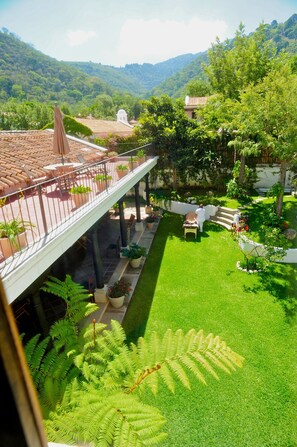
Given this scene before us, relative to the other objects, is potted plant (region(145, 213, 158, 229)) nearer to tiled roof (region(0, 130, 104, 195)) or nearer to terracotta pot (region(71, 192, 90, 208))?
tiled roof (region(0, 130, 104, 195))

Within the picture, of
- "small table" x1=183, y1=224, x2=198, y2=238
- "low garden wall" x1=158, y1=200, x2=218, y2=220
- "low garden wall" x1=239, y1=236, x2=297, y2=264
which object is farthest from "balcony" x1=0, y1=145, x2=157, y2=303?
"low garden wall" x1=158, y1=200, x2=218, y2=220

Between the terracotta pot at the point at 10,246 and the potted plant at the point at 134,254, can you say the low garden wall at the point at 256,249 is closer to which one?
the potted plant at the point at 134,254

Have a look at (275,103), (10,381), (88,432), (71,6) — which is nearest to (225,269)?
(275,103)

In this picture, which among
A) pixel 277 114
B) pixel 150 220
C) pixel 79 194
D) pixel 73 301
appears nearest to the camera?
pixel 73 301

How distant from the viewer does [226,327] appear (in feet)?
27.5

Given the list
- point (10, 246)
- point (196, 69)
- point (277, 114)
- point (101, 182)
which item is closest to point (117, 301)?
point (101, 182)

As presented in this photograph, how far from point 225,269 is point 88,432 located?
960cm

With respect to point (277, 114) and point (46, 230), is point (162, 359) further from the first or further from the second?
point (277, 114)

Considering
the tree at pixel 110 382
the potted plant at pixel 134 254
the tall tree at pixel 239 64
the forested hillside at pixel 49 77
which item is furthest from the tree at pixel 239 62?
the forested hillside at pixel 49 77

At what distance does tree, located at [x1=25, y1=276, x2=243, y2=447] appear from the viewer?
2.99 metres

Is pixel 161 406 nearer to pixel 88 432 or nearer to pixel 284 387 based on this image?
pixel 284 387

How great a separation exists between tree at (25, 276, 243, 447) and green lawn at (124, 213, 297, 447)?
2.76 meters

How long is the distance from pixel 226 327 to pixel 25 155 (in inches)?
403

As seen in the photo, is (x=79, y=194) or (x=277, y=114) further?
(x=277, y=114)
